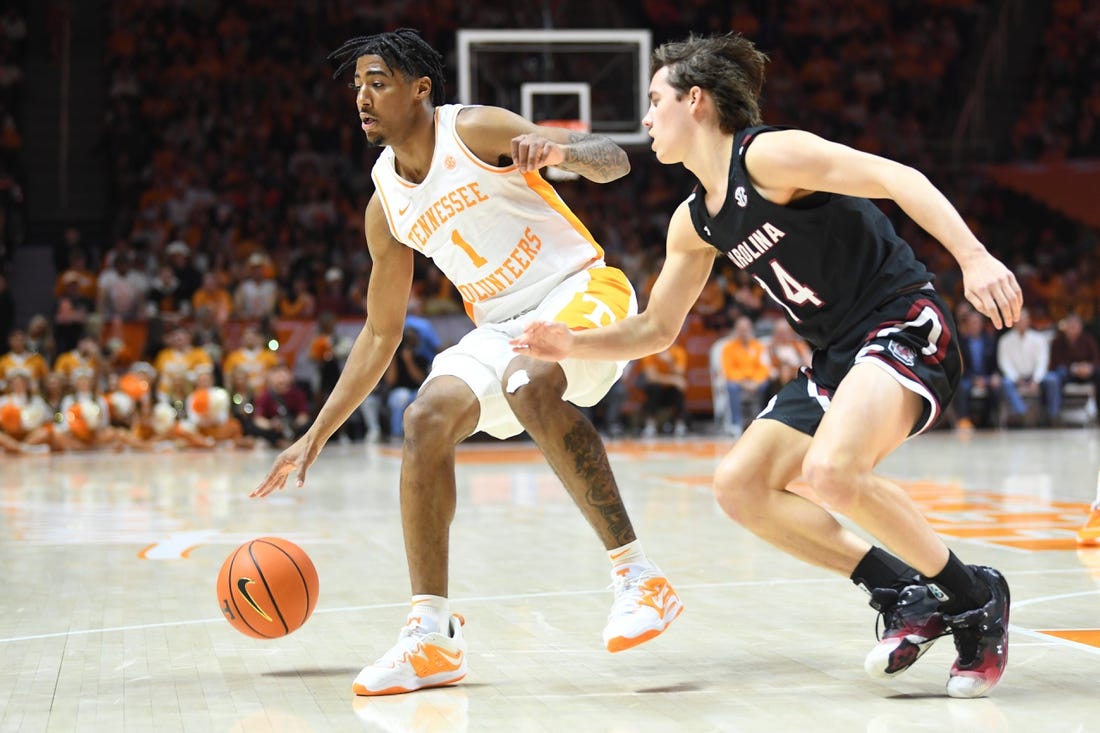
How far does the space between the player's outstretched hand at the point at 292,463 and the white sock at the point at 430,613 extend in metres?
0.63

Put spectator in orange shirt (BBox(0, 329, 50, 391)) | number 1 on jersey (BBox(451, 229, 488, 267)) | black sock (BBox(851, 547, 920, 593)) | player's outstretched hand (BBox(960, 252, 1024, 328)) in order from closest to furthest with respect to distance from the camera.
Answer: player's outstretched hand (BBox(960, 252, 1024, 328)) < black sock (BBox(851, 547, 920, 593)) < number 1 on jersey (BBox(451, 229, 488, 267)) < spectator in orange shirt (BBox(0, 329, 50, 391))

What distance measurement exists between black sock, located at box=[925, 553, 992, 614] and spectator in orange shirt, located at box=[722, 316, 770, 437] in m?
14.2

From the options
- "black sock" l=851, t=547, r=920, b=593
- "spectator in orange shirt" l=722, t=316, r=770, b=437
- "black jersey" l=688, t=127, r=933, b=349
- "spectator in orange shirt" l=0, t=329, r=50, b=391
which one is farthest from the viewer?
"spectator in orange shirt" l=722, t=316, r=770, b=437

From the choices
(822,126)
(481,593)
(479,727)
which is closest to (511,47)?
(822,126)

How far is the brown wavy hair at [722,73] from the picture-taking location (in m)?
4.39

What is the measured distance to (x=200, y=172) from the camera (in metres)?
22.4

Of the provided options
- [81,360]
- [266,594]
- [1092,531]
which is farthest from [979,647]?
[81,360]

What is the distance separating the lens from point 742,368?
60.2 feet

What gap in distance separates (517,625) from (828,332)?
5.79ft

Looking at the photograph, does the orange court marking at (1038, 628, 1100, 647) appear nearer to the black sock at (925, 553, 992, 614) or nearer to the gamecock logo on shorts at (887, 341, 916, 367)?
the black sock at (925, 553, 992, 614)

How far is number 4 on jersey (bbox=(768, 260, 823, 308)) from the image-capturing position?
4.27 metres

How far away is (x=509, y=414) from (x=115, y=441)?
13.9m

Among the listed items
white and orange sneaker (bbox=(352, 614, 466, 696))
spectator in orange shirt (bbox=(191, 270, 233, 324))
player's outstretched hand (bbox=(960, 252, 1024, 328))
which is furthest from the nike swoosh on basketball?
spectator in orange shirt (bbox=(191, 270, 233, 324))

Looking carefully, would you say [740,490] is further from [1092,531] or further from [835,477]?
[1092,531]
